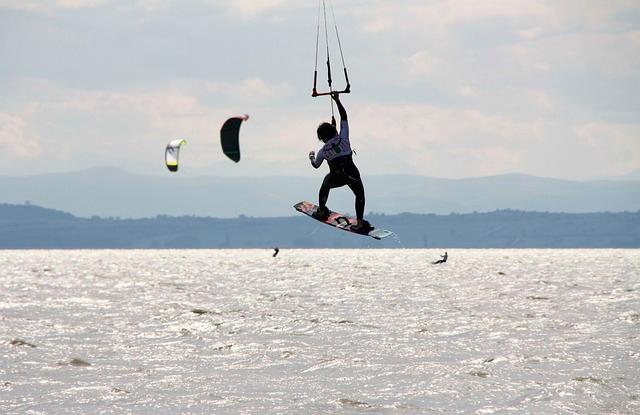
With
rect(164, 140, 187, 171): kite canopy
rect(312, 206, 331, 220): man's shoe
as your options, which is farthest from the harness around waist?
rect(164, 140, 187, 171): kite canopy

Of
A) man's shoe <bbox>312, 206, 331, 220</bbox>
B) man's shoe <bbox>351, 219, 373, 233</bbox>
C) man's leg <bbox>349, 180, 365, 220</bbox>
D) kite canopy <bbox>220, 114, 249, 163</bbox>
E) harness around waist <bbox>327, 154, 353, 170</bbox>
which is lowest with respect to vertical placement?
man's shoe <bbox>351, 219, 373, 233</bbox>

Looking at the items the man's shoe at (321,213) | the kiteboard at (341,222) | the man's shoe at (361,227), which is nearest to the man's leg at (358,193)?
the man's shoe at (361,227)

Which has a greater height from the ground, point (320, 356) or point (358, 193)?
point (358, 193)

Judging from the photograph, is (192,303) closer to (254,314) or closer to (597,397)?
(254,314)

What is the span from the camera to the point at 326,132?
22922mm

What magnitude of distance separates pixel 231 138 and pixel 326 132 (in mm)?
2790

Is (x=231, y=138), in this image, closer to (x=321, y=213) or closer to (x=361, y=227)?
(x=321, y=213)

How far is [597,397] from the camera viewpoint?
95.3ft

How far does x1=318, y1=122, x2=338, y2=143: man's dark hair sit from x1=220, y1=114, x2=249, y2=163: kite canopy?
2172 millimetres

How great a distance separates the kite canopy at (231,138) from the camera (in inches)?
957

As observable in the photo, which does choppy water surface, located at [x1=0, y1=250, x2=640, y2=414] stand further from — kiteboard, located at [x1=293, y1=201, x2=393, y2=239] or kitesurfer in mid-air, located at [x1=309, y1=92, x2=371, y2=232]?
kitesurfer in mid-air, located at [x1=309, y1=92, x2=371, y2=232]

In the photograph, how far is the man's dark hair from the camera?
22891 mm

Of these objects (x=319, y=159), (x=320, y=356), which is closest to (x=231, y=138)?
(x=319, y=159)

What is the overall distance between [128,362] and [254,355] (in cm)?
448
